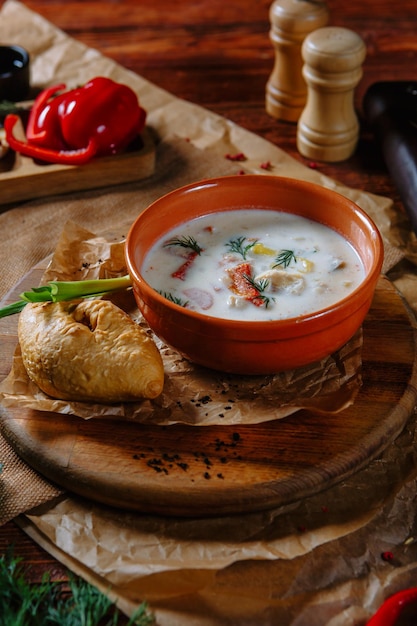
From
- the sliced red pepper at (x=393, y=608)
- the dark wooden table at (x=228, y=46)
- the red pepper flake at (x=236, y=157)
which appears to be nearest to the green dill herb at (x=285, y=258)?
the sliced red pepper at (x=393, y=608)

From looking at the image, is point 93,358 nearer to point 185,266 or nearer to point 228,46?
point 185,266

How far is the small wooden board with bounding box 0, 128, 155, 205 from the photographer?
3.12 m

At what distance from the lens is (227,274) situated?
215 centimetres

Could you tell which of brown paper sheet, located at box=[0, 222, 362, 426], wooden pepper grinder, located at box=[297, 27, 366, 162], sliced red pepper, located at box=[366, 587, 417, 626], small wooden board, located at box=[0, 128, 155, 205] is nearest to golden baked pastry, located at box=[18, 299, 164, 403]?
brown paper sheet, located at box=[0, 222, 362, 426]

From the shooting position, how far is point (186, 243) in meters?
2.27

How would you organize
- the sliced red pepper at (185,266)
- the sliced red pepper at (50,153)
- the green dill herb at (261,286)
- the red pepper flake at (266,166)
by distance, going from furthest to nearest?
1. the red pepper flake at (266,166)
2. the sliced red pepper at (50,153)
3. the sliced red pepper at (185,266)
4. the green dill herb at (261,286)

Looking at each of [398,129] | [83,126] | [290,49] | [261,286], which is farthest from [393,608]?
[290,49]

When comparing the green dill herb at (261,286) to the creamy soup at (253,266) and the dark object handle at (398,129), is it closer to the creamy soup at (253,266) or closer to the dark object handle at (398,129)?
the creamy soup at (253,266)

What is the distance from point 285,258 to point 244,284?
0.17 m

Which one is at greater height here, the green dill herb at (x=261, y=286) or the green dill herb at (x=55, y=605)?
the green dill herb at (x=261, y=286)

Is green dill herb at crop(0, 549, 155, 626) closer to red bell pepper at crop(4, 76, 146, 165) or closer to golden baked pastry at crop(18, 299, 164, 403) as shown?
golden baked pastry at crop(18, 299, 164, 403)

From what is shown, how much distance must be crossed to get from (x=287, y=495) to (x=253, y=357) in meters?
0.34

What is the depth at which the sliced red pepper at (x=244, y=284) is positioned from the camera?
6.72ft

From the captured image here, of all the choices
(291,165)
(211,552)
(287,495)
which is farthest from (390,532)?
(291,165)
